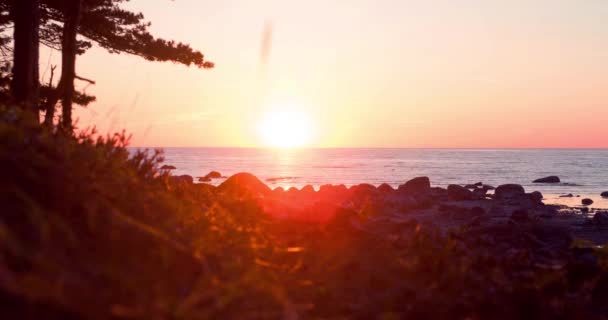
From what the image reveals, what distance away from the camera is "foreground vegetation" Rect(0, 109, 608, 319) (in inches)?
117

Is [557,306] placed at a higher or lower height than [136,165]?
lower

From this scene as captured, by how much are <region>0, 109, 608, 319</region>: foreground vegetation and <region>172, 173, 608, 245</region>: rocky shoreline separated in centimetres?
80

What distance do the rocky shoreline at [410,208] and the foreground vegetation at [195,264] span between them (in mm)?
796

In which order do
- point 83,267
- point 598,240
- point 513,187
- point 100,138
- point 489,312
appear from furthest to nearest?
1. point 513,187
2. point 598,240
3. point 100,138
4. point 489,312
5. point 83,267

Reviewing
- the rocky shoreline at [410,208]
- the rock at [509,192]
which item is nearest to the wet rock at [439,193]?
the rocky shoreline at [410,208]

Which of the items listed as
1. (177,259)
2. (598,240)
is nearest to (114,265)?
(177,259)

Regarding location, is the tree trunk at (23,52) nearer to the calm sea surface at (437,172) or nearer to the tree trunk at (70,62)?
the tree trunk at (70,62)

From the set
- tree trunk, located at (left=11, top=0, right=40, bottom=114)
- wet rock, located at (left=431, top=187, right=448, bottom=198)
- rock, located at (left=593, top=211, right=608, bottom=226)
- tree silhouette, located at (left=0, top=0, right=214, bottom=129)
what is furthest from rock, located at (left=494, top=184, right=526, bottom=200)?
tree trunk, located at (left=11, top=0, right=40, bottom=114)

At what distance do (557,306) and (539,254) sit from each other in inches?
120

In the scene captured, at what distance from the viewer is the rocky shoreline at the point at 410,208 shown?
7.51m

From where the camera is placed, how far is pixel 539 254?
754 cm

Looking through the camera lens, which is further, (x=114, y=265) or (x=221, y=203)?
(x=221, y=203)

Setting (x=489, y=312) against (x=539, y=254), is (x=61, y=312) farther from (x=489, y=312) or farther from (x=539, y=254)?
(x=539, y=254)

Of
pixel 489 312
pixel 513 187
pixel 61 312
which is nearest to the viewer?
pixel 61 312
